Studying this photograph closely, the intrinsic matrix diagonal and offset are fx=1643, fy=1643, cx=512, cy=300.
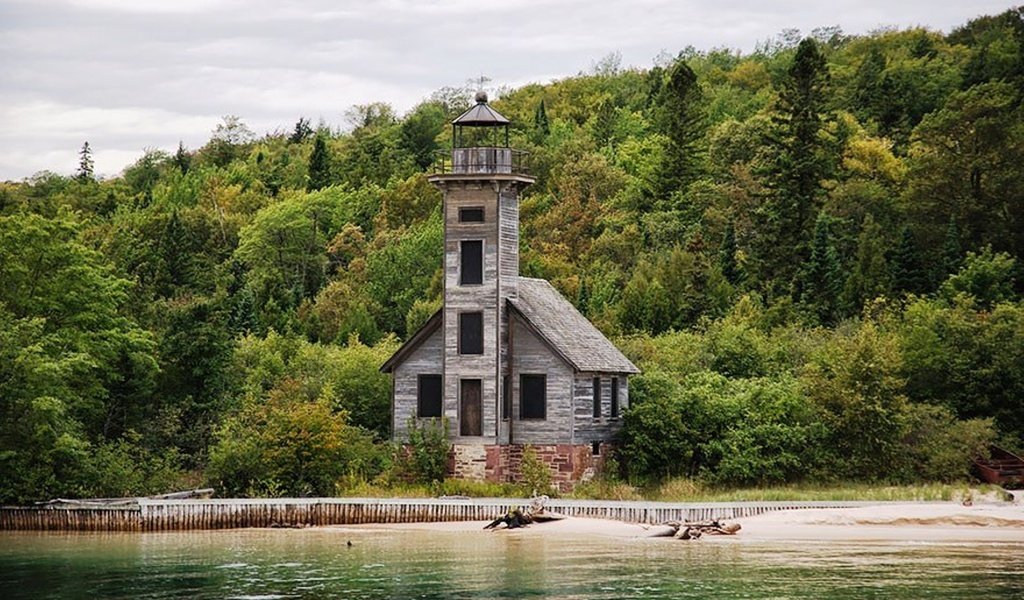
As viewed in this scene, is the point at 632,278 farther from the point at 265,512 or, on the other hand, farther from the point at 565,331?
the point at 265,512

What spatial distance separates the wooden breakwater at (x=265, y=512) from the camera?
47.7 meters

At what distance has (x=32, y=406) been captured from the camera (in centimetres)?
4772

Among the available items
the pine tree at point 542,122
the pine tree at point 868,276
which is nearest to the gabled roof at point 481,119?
the pine tree at point 868,276

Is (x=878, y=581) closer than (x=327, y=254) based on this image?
Yes


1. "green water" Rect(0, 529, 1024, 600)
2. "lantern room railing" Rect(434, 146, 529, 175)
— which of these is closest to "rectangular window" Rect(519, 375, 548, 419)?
"lantern room railing" Rect(434, 146, 529, 175)

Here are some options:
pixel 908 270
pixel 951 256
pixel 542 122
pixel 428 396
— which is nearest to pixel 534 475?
pixel 428 396

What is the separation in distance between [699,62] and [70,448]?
104 m

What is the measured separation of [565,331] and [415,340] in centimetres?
511

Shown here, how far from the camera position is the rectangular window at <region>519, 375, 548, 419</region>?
54.4 metres

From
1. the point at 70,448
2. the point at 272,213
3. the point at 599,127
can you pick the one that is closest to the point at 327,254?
the point at 272,213

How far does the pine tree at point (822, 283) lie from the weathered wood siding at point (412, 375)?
902 inches

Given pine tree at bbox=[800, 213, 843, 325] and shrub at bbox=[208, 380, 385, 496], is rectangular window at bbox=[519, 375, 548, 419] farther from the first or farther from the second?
pine tree at bbox=[800, 213, 843, 325]

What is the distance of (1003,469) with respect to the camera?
53406 mm

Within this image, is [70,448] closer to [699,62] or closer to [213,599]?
[213,599]
